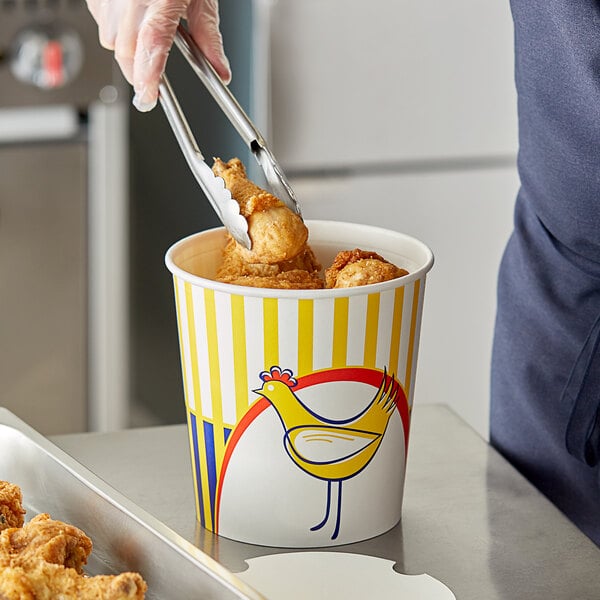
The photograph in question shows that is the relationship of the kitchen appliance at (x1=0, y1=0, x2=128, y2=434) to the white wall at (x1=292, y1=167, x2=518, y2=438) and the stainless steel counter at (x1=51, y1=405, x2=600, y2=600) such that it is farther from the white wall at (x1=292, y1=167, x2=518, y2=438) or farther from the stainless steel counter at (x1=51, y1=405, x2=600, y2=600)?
the stainless steel counter at (x1=51, y1=405, x2=600, y2=600)

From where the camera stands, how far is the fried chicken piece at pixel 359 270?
64cm

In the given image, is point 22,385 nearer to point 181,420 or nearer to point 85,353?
point 85,353

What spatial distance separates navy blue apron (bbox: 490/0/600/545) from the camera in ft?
2.57

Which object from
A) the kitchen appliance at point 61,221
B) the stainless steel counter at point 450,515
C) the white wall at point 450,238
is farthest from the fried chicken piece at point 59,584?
the white wall at point 450,238

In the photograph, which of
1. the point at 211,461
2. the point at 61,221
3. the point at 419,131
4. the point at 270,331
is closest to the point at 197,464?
the point at 211,461

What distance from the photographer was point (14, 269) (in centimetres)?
164

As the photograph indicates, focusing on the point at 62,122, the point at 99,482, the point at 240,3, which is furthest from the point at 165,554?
the point at 240,3

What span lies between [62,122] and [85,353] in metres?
0.34

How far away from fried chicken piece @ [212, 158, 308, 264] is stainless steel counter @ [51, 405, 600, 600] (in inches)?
6.9

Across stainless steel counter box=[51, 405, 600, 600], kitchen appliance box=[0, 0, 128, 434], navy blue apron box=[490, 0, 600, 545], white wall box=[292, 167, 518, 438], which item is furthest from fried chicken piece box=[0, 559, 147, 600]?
white wall box=[292, 167, 518, 438]

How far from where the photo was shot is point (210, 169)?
0.68 m

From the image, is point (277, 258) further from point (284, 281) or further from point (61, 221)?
point (61, 221)

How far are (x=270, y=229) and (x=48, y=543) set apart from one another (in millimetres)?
217

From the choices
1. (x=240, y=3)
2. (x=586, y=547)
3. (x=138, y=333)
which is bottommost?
(x=138, y=333)
